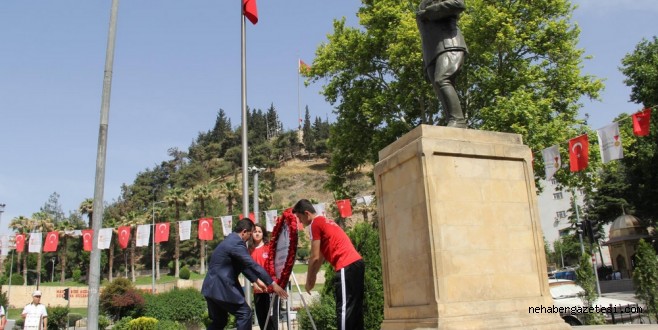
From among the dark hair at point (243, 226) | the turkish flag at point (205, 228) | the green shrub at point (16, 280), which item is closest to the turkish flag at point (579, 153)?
the dark hair at point (243, 226)

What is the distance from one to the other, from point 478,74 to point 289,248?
58.8ft

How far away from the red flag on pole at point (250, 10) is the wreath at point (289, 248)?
1150cm

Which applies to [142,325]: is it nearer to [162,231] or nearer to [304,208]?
[162,231]

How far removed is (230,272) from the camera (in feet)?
20.7

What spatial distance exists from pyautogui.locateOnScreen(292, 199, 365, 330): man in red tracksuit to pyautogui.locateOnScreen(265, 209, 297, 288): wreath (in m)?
0.52

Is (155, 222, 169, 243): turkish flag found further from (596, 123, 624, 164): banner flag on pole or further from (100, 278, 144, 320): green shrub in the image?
(596, 123, 624, 164): banner flag on pole

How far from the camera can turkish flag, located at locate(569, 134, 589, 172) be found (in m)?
17.9

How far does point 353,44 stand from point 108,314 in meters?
28.7

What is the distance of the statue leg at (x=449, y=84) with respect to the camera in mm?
8641

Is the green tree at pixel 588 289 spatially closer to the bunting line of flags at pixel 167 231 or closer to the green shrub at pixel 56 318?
the bunting line of flags at pixel 167 231

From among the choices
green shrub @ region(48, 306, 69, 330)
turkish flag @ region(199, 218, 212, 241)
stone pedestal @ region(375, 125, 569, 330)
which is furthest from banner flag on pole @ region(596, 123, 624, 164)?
green shrub @ region(48, 306, 69, 330)

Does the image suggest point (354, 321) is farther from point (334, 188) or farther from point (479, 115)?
point (334, 188)

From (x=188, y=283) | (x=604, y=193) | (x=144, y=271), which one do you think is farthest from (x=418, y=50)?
(x=144, y=271)

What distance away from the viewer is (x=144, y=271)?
304 ft
